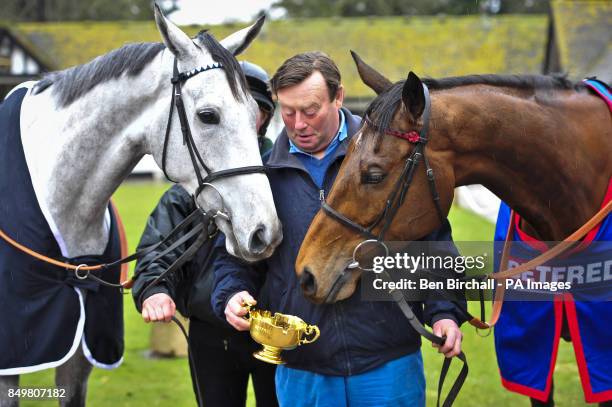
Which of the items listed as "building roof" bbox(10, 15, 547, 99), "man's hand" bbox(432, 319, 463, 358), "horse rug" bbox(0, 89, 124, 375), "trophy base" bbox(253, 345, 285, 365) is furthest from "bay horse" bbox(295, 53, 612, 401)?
"building roof" bbox(10, 15, 547, 99)

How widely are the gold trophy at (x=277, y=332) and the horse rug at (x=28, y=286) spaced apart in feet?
3.51

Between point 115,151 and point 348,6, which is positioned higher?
point 348,6

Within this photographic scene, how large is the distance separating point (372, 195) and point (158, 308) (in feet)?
3.41

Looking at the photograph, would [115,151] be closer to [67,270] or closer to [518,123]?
[67,270]

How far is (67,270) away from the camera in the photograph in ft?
11.1

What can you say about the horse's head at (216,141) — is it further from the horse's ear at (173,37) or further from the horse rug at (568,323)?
the horse rug at (568,323)

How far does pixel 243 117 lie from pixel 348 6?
44.2 metres

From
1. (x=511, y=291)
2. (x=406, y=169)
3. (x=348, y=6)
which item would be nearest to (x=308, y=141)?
(x=406, y=169)

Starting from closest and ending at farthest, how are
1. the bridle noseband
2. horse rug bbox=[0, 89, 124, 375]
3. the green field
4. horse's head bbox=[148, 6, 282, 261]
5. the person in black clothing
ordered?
horse's head bbox=[148, 6, 282, 261], the bridle noseband, horse rug bbox=[0, 89, 124, 375], the person in black clothing, the green field

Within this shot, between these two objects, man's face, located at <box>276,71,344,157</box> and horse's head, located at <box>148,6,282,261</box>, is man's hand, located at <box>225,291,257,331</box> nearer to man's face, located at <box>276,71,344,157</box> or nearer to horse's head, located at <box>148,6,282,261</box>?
horse's head, located at <box>148,6,282,261</box>

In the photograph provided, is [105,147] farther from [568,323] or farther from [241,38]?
[568,323]

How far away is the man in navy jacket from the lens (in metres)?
2.78

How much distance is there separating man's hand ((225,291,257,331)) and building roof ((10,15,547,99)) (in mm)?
27233

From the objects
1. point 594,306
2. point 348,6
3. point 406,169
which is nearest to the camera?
point 406,169
